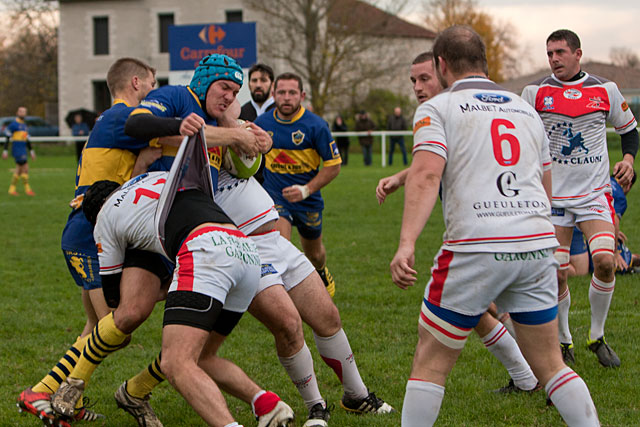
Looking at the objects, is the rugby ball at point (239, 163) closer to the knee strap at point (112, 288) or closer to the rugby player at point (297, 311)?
the rugby player at point (297, 311)

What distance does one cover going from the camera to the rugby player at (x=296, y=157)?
7516mm

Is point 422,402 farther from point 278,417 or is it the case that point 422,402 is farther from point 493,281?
point 278,417

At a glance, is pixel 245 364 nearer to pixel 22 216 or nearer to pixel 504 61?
pixel 22 216

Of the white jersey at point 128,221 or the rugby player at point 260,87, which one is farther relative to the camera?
the rugby player at point 260,87

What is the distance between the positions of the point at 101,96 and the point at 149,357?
48.9m

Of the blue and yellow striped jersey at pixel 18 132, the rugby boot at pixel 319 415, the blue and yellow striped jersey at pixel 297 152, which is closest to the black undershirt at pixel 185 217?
the rugby boot at pixel 319 415

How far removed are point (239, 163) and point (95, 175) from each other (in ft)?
2.88

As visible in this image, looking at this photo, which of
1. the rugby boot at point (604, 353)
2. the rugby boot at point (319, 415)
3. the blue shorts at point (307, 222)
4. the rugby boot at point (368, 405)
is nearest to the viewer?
the rugby boot at point (319, 415)

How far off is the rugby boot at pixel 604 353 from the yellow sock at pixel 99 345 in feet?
11.3

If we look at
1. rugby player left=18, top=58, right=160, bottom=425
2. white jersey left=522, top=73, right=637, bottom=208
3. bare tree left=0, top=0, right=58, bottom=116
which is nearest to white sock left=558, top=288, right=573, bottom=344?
white jersey left=522, top=73, right=637, bottom=208

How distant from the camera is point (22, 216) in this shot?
15.0 metres

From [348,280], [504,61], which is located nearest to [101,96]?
[504,61]

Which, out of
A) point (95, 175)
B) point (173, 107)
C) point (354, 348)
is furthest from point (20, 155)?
point (173, 107)

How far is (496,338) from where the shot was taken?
4.79 m
